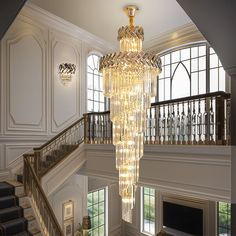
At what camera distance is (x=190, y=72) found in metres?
7.13

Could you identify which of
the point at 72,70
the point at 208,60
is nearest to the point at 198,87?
the point at 208,60

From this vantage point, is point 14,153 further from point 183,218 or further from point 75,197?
point 183,218

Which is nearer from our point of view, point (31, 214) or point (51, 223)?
point (51, 223)

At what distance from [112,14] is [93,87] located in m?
2.60

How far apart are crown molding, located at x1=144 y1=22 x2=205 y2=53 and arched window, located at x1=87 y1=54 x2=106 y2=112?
1931 millimetres

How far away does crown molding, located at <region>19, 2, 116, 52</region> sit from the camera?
18.7 feet

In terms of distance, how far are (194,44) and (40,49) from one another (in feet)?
14.5

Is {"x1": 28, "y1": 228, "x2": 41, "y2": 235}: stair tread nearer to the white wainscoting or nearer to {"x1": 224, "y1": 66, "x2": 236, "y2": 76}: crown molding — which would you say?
the white wainscoting

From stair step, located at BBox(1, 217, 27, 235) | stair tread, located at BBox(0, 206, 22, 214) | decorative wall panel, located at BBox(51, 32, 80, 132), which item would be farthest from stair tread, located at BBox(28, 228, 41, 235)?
decorative wall panel, located at BBox(51, 32, 80, 132)

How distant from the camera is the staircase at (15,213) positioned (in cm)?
404

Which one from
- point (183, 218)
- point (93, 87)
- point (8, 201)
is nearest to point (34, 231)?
point (8, 201)

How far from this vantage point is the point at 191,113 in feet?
13.0

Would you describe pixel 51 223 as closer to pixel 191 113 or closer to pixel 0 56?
pixel 191 113

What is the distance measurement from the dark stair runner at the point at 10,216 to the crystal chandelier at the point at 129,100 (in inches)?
74.3
